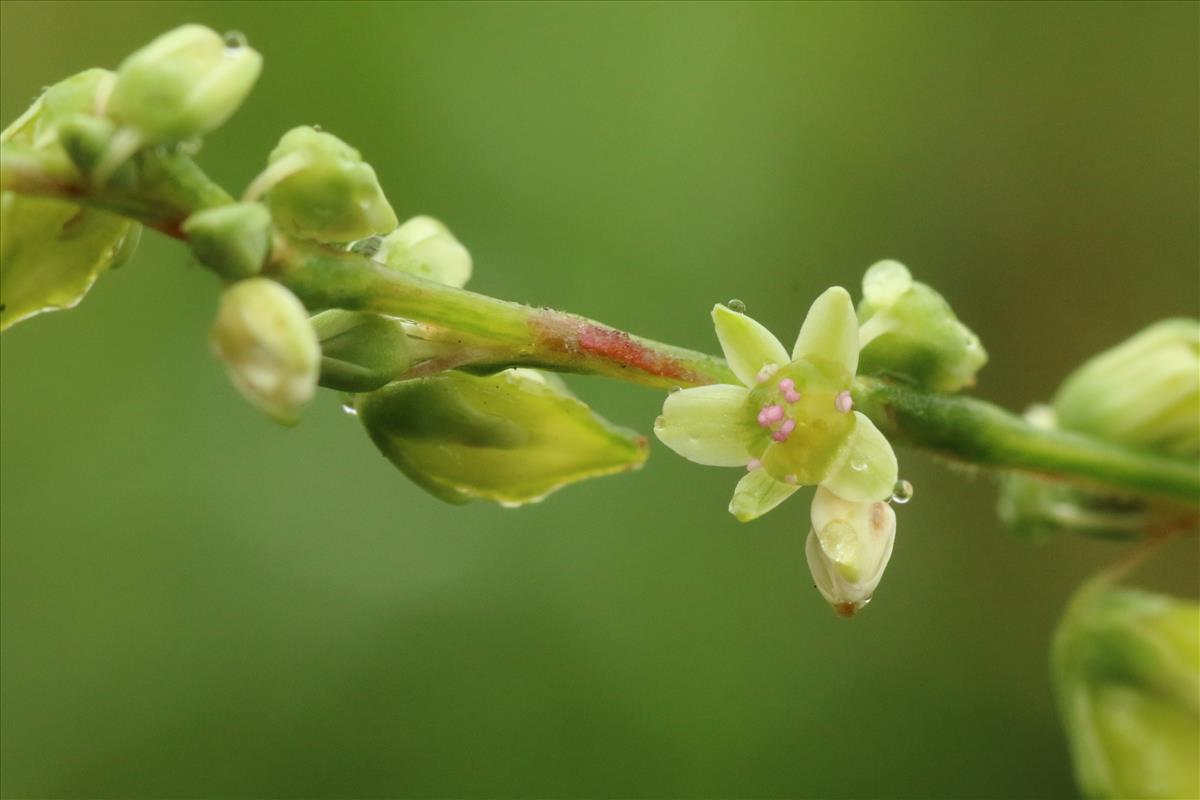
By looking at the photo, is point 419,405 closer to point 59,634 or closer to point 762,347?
point 762,347

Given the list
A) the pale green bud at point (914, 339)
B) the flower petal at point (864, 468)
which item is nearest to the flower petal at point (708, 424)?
the flower petal at point (864, 468)

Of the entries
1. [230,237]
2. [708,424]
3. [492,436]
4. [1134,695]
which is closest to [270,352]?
[230,237]

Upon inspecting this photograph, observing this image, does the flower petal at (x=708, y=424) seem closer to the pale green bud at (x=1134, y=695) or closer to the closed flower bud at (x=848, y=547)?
Result: the closed flower bud at (x=848, y=547)

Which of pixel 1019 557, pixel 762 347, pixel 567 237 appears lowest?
pixel 762 347

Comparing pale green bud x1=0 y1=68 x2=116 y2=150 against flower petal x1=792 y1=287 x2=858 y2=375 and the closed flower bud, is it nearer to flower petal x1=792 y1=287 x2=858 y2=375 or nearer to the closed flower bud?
flower petal x1=792 y1=287 x2=858 y2=375

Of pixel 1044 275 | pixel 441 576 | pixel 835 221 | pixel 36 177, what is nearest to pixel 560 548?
pixel 441 576

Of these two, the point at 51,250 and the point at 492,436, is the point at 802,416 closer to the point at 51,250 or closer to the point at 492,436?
the point at 492,436
